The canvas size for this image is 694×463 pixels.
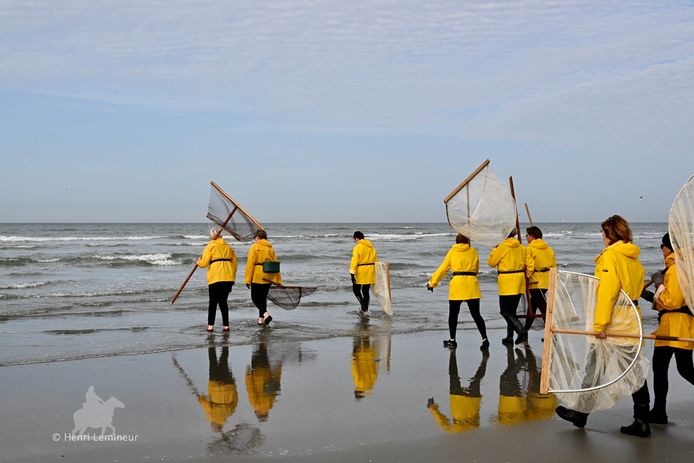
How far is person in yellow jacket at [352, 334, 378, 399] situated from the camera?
742 centimetres

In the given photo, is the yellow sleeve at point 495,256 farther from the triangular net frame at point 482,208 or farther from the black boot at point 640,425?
the black boot at point 640,425

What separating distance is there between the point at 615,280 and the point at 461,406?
6.53 ft

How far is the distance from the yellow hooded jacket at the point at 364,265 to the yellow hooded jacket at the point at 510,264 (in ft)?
13.4

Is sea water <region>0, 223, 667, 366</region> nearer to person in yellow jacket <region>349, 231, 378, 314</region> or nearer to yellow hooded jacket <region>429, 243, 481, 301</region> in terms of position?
person in yellow jacket <region>349, 231, 378, 314</region>

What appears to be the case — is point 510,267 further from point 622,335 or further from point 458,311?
point 622,335

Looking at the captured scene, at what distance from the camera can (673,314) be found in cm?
563

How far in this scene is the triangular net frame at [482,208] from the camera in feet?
30.0

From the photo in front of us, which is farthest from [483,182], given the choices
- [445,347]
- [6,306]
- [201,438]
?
[6,306]

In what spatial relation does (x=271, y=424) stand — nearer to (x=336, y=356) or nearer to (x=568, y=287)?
(x=568, y=287)

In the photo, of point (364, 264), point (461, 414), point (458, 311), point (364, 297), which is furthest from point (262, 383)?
point (364, 297)

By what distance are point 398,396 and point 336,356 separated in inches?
92.5

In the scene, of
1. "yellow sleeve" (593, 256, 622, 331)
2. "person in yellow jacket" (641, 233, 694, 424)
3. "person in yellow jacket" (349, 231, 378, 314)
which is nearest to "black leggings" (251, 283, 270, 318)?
"person in yellow jacket" (349, 231, 378, 314)

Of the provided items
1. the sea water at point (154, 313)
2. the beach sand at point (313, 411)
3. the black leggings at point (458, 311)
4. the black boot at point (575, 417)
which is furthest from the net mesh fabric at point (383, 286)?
the black boot at point (575, 417)

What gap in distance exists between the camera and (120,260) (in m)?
30.9
